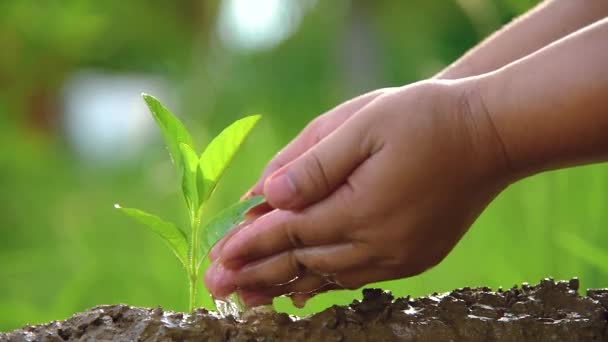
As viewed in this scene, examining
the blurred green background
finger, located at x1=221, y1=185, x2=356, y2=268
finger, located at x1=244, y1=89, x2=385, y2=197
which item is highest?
the blurred green background

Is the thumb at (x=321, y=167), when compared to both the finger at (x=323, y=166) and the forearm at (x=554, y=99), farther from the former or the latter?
the forearm at (x=554, y=99)

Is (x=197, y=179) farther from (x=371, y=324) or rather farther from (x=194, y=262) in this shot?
(x=371, y=324)

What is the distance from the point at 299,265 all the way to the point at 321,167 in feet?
0.36

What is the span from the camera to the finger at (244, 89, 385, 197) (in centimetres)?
95

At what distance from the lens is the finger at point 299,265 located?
2.58ft

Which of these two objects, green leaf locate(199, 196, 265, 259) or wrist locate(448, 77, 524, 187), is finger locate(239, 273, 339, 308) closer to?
green leaf locate(199, 196, 265, 259)

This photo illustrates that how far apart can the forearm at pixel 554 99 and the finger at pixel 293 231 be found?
0.16m

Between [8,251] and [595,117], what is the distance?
7.58 feet

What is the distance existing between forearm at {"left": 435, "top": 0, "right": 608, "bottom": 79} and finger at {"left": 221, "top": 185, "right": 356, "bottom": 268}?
0.37m

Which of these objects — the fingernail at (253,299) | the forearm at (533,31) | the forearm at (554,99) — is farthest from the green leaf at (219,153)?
the forearm at (533,31)

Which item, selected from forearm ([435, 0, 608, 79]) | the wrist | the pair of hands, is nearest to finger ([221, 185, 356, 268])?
the pair of hands

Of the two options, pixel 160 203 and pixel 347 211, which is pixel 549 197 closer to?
pixel 347 211

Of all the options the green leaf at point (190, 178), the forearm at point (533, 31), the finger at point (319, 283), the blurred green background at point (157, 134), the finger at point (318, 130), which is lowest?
the finger at point (319, 283)

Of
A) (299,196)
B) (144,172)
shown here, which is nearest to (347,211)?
(299,196)
